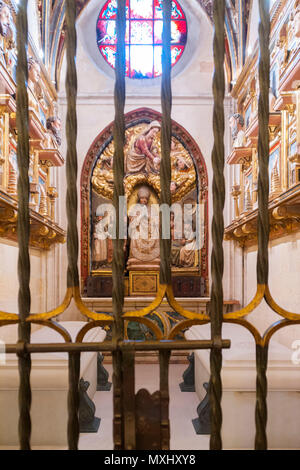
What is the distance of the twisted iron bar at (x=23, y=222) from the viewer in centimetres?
81

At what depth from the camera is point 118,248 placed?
0.82m

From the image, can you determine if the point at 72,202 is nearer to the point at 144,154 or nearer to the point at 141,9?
the point at 144,154

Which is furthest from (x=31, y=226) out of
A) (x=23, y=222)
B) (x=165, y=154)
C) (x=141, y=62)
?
(x=141, y=62)

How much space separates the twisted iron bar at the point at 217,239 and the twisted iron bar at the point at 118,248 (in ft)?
0.67

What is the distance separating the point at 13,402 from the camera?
2.02 meters

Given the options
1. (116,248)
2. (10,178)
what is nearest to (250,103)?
(10,178)

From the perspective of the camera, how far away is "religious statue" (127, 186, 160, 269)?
603cm

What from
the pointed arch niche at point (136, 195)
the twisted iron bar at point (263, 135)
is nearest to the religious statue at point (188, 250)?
the pointed arch niche at point (136, 195)

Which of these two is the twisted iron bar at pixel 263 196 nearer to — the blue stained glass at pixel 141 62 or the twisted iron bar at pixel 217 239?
the twisted iron bar at pixel 217 239

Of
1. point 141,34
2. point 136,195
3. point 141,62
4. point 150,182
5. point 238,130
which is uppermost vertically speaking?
point 141,34

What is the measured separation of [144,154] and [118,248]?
5.68m

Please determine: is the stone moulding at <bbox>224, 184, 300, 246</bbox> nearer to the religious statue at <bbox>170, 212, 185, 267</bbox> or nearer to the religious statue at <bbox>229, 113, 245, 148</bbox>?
the religious statue at <bbox>229, 113, 245, 148</bbox>

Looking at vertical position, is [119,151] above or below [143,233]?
below

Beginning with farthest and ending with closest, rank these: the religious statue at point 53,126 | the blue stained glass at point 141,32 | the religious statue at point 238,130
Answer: the blue stained glass at point 141,32, the religious statue at point 53,126, the religious statue at point 238,130
